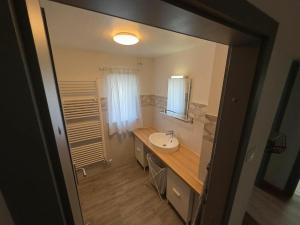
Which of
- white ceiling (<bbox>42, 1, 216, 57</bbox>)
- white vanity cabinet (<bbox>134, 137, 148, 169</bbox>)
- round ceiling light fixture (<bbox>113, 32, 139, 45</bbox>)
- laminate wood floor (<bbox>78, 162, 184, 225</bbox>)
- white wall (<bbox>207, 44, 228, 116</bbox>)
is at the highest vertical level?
white ceiling (<bbox>42, 1, 216, 57</bbox>)

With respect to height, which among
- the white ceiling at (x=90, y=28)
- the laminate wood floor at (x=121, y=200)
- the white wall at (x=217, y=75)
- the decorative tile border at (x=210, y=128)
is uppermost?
the white ceiling at (x=90, y=28)

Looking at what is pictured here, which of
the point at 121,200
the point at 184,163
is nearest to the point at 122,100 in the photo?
the point at 184,163

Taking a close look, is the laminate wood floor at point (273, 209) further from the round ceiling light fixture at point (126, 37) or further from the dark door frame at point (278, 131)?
the round ceiling light fixture at point (126, 37)

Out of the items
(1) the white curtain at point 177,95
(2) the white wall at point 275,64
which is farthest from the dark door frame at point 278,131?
(1) the white curtain at point 177,95

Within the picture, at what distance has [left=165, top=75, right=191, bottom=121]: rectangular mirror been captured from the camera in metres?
1.95

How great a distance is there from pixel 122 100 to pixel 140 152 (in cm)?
106

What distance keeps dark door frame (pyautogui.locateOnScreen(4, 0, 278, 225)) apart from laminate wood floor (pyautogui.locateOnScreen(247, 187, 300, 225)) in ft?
2.21

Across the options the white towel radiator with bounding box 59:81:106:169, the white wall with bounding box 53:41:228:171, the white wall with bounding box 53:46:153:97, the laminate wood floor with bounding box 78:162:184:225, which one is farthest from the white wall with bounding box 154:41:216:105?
the laminate wood floor with bounding box 78:162:184:225

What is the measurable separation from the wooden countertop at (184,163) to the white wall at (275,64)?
0.42m

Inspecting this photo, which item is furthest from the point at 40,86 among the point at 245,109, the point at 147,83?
the point at 147,83

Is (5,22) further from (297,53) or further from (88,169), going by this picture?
(88,169)

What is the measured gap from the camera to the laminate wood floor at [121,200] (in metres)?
1.72

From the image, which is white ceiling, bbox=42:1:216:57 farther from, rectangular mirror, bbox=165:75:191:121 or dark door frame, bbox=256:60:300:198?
dark door frame, bbox=256:60:300:198

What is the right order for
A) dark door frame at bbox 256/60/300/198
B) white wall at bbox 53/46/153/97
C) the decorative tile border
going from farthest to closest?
white wall at bbox 53/46/153/97 < dark door frame at bbox 256/60/300/198 < the decorative tile border
